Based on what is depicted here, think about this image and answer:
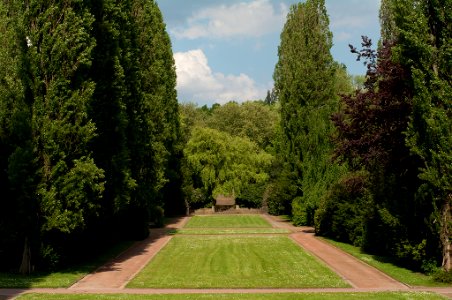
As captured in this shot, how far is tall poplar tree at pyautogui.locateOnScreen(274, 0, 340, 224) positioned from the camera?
110 feet

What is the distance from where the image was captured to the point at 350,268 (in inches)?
699

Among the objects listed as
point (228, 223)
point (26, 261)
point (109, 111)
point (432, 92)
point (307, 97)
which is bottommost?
point (228, 223)

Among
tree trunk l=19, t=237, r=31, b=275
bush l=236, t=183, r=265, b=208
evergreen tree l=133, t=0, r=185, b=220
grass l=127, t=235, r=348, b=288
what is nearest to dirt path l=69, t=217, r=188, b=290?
grass l=127, t=235, r=348, b=288

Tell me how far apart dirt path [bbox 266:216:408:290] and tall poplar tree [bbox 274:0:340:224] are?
8.44 m

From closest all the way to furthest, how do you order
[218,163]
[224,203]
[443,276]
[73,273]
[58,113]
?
[443,276] < [73,273] < [58,113] < [218,163] < [224,203]

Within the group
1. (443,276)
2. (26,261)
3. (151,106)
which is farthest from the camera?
(151,106)

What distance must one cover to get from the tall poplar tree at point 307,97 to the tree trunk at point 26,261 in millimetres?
20833

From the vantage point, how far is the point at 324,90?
1385 inches

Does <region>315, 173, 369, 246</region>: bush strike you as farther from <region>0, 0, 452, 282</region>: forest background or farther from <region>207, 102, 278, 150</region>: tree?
<region>207, 102, 278, 150</region>: tree

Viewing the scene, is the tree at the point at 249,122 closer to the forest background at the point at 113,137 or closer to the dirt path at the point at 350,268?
the dirt path at the point at 350,268

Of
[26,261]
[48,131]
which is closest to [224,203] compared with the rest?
[26,261]

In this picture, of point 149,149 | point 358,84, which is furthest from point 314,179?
point 358,84

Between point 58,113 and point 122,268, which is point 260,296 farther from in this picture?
point 58,113

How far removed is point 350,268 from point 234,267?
430cm
